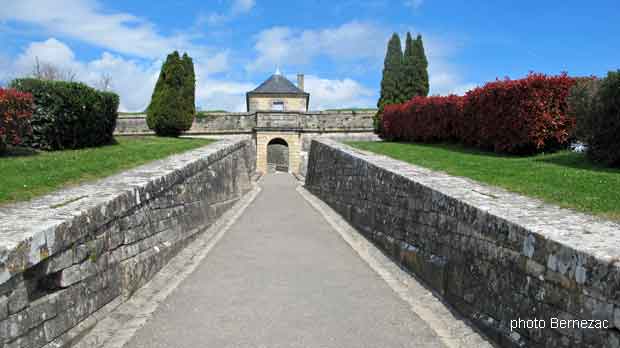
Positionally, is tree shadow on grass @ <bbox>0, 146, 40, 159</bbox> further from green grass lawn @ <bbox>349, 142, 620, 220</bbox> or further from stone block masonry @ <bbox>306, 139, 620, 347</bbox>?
green grass lawn @ <bbox>349, 142, 620, 220</bbox>

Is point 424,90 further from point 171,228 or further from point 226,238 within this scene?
point 171,228

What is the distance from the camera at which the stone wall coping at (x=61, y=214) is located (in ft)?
11.9

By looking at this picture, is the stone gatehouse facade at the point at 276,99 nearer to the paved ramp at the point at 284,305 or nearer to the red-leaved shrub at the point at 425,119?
the red-leaved shrub at the point at 425,119

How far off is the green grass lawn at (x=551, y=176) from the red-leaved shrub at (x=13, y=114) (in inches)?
334

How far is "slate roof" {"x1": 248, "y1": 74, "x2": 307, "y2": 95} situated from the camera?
48031 mm

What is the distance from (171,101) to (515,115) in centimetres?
1530

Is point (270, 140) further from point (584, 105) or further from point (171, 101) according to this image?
point (584, 105)

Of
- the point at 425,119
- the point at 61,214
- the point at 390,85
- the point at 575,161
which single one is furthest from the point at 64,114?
Answer: the point at 390,85

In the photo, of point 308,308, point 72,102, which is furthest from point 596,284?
point 72,102

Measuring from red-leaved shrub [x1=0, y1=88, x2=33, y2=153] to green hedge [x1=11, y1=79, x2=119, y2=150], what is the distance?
75cm

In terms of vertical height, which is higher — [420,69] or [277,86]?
[277,86]

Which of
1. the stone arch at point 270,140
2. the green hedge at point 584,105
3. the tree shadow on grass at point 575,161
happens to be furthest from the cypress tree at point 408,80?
the green hedge at point 584,105

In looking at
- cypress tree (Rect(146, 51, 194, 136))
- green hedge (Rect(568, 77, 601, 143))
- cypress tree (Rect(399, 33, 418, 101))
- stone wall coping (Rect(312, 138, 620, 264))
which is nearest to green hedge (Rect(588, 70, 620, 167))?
green hedge (Rect(568, 77, 601, 143))

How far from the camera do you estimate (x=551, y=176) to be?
781 cm
